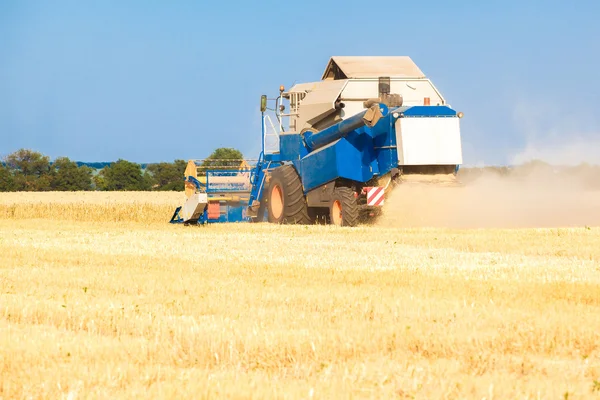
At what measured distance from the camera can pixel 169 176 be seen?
62.9 metres

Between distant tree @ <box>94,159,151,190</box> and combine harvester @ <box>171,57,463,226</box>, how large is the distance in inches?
1555

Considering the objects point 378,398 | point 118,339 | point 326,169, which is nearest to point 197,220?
point 326,169

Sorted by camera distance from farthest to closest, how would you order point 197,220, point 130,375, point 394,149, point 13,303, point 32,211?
point 32,211
point 197,220
point 394,149
point 13,303
point 130,375

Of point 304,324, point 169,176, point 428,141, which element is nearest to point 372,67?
point 428,141

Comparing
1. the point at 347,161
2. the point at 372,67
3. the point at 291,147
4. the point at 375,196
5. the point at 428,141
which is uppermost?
the point at 372,67

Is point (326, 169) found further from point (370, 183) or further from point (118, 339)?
point (118, 339)

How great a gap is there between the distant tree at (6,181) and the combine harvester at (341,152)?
41.9 meters

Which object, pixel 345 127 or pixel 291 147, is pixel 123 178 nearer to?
pixel 291 147

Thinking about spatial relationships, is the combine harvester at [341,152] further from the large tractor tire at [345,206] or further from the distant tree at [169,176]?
the distant tree at [169,176]

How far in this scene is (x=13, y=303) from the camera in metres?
8.26

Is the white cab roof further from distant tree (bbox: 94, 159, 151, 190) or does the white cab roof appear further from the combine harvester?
distant tree (bbox: 94, 159, 151, 190)

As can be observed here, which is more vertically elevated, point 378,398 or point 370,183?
point 370,183

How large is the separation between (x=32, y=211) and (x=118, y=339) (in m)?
26.9

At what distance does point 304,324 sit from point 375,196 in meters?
11.9
